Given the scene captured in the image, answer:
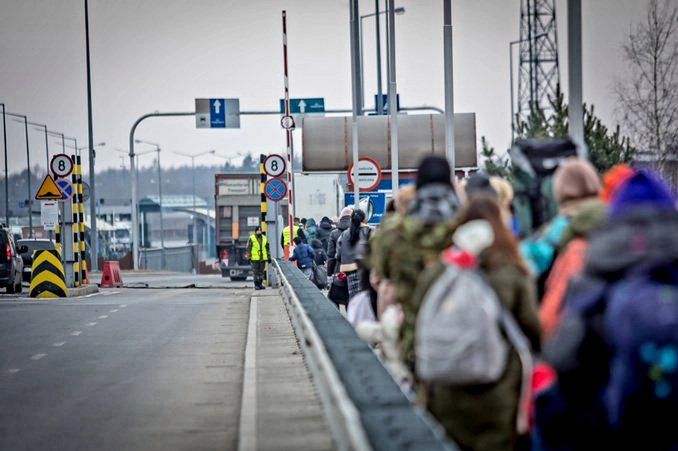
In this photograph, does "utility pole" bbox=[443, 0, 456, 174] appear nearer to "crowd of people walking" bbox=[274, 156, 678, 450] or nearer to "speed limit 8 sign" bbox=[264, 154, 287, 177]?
"speed limit 8 sign" bbox=[264, 154, 287, 177]

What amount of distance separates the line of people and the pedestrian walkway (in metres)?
1.34

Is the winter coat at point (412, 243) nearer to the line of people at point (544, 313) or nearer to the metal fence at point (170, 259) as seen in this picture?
the line of people at point (544, 313)

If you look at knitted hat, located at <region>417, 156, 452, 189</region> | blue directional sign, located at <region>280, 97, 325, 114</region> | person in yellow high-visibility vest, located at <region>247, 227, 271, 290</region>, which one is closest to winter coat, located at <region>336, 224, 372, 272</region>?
knitted hat, located at <region>417, 156, 452, 189</region>

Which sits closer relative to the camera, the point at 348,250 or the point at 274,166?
the point at 348,250

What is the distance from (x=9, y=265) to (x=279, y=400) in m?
22.6

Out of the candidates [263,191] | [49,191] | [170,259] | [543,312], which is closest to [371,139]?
[263,191]

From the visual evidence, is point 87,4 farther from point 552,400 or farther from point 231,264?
point 552,400

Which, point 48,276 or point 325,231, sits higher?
point 325,231

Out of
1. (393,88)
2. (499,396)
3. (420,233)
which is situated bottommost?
(499,396)

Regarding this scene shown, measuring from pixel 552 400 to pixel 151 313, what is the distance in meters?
18.6

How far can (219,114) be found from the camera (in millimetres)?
51125

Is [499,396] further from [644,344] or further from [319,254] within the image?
[319,254]

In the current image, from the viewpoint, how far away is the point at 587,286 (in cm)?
526

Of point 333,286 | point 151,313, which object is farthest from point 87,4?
point 333,286
